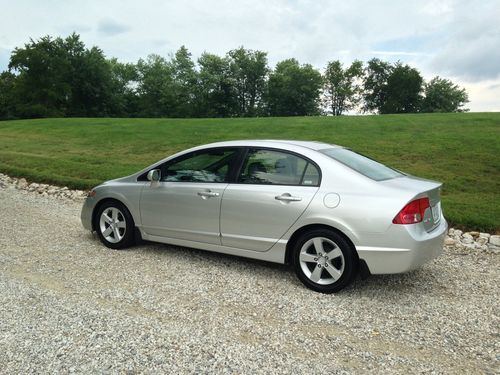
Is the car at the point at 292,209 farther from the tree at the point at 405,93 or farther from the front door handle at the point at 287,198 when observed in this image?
the tree at the point at 405,93

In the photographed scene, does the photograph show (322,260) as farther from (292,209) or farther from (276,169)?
(276,169)

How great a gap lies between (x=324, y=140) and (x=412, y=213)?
12168 mm

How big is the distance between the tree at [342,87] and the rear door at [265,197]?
74.9 m

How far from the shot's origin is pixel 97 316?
12.4ft

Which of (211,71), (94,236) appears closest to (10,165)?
(94,236)

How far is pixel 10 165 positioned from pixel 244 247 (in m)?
11.6

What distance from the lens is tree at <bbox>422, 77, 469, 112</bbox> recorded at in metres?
67.8

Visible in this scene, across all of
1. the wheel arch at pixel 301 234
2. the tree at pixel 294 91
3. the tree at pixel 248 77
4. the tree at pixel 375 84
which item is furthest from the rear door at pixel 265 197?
the tree at pixel 375 84

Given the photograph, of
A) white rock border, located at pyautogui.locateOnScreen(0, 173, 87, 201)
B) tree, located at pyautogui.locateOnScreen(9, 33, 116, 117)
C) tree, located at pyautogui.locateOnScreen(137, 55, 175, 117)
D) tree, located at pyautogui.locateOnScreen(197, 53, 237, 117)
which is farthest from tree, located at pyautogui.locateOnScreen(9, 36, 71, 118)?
white rock border, located at pyautogui.locateOnScreen(0, 173, 87, 201)

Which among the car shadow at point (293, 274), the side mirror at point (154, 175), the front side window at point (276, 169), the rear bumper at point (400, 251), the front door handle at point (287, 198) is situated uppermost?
the front side window at point (276, 169)

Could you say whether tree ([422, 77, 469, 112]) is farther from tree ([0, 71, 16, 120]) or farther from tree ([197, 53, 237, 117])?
tree ([0, 71, 16, 120])

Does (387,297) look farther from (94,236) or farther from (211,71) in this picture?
(211,71)

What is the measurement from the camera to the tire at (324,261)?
4180 millimetres

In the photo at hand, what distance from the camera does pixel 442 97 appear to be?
68.4 meters
